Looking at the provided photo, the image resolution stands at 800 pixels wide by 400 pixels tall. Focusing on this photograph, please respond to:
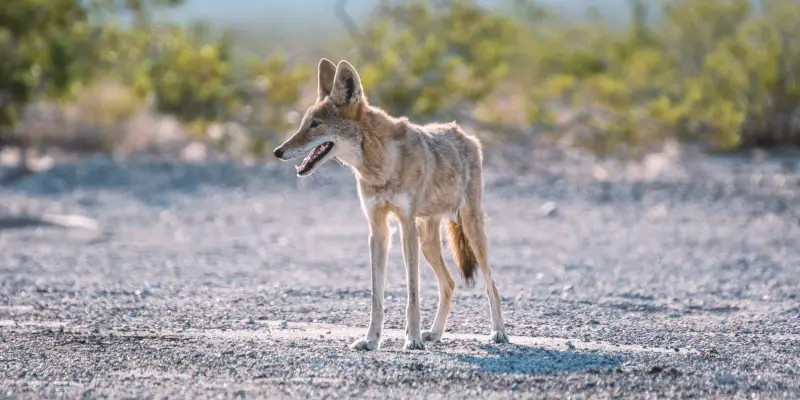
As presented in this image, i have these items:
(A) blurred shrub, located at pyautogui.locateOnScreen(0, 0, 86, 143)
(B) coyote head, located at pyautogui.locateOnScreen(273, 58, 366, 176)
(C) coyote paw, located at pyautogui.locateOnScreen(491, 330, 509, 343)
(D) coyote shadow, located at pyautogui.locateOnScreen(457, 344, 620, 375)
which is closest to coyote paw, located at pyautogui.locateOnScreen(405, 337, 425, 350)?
(D) coyote shadow, located at pyautogui.locateOnScreen(457, 344, 620, 375)

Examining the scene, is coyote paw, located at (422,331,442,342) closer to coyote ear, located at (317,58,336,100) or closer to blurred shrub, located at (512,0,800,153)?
coyote ear, located at (317,58,336,100)

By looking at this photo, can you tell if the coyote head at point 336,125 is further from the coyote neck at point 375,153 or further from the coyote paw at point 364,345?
the coyote paw at point 364,345

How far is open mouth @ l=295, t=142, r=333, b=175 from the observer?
713 cm

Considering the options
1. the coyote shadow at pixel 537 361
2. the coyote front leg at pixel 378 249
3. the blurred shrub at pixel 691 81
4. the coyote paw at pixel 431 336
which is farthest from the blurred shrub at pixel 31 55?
the coyote shadow at pixel 537 361

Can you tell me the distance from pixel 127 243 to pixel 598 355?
8.03m

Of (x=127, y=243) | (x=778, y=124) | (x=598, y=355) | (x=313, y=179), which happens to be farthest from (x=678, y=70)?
(x=598, y=355)

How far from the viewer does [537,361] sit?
6.75 metres

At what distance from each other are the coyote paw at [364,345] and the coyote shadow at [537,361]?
1.87 ft

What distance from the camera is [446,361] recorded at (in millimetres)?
6742

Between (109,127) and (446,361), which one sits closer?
(446,361)

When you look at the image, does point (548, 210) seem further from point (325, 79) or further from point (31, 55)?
point (31, 55)

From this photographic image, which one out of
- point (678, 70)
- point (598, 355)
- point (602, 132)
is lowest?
point (598, 355)

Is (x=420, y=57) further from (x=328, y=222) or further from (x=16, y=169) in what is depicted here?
(x=16, y=169)

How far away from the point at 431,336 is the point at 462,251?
82 cm
